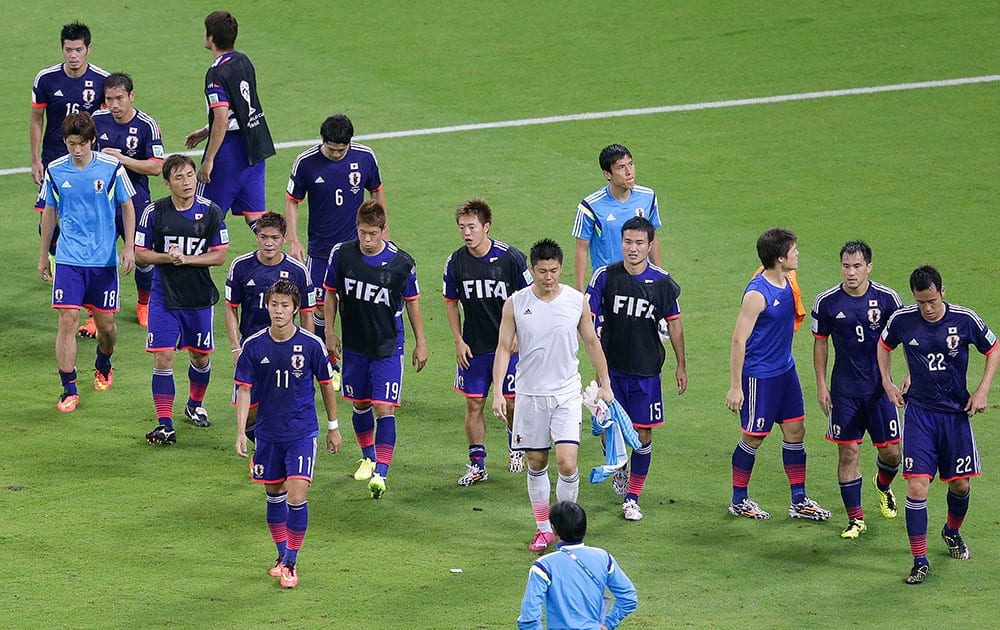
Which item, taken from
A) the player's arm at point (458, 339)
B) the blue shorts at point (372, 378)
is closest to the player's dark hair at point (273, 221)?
the blue shorts at point (372, 378)

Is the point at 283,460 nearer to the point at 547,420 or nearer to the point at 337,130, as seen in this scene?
the point at 547,420

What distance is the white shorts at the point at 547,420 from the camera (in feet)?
34.7

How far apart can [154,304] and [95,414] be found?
133 cm

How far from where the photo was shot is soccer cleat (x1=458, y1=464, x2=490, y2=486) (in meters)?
12.0

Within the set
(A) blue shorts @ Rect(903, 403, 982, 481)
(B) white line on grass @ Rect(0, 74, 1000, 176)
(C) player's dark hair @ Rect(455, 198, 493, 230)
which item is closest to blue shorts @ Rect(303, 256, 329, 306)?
(C) player's dark hair @ Rect(455, 198, 493, 230)

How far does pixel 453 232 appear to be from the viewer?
700 inches

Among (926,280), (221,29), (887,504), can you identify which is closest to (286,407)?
(926,280)

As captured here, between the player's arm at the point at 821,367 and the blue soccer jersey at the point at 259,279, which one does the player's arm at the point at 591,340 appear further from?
the blue soccer jersey at the point at 259,279

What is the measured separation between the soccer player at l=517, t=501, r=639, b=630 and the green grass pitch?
2.15m

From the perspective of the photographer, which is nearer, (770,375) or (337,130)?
(770,375)

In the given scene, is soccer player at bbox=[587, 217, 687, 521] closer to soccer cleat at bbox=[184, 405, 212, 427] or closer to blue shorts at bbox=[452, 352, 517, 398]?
blue shorts at bbox=[452, 352, 517, 398]

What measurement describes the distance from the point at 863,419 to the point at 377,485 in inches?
144

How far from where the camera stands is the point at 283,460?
33.8 ft

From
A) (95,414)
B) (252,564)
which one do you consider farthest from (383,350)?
(95,414)
